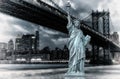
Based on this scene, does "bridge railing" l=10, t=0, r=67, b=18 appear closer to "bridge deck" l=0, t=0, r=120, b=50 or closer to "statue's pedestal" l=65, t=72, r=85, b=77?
"bridge deck" l=0, t=0, r=120, b=50

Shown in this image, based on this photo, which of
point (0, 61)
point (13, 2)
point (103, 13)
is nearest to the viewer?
point (13, 2)

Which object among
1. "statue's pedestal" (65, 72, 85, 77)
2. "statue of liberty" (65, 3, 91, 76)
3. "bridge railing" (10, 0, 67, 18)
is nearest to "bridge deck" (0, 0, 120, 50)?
"bridge railing" (10, 0, 67, 18)

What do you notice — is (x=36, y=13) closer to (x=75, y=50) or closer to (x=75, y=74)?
(x=75, y=50)

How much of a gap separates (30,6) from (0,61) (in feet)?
406

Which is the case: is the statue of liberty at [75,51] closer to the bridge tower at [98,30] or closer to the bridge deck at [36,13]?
the bridge deck at [36,13]

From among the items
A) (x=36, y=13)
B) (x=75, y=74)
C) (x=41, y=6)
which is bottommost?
(x=75, y=74)

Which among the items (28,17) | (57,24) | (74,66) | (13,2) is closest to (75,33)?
(74,66)

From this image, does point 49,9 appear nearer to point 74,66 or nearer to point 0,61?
point 74,66

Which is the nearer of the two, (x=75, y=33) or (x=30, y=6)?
(x=75, y=33)

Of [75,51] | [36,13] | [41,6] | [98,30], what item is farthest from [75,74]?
[98,30]

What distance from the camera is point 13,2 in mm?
36719

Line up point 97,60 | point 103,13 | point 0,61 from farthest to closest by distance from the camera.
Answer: point 0,61, point 103,13, point 97,60

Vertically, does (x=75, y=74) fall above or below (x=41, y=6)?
below

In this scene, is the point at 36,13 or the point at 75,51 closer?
the point at 75,51
